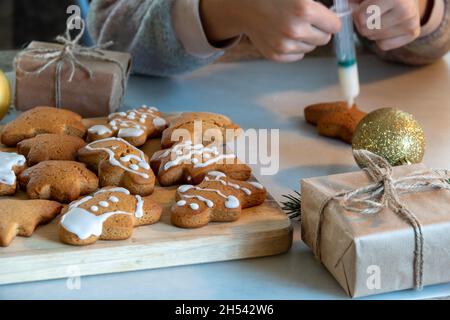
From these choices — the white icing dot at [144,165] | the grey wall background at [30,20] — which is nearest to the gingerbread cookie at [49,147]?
the white icing dot at [144,165]

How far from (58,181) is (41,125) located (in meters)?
0.20

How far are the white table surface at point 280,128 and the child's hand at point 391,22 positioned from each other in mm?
120

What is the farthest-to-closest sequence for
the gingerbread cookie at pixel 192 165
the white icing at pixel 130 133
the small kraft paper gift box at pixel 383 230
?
the white icing at pixel 130 133 < the gingerbread cookie at pixel 192 165 < the small kraft paper gift box at pixel 383 230

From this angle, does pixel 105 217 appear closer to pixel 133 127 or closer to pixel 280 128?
pixel 133 127

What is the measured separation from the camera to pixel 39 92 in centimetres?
111

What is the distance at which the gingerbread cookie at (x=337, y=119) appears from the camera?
1.05m

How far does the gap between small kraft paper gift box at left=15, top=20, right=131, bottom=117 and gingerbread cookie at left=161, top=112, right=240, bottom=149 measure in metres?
0.13

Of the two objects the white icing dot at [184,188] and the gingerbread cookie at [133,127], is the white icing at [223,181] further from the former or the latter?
the gingerbread cookie at [133,127]

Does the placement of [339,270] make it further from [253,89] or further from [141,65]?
[141,65]

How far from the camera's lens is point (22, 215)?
0.76 m

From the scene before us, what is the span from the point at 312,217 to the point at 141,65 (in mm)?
678

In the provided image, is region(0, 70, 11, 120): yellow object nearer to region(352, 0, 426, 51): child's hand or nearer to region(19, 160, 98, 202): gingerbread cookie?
region(19, 160, 98, 202): gingerbread cookie

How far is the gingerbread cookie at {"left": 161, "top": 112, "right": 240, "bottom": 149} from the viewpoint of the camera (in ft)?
3.25

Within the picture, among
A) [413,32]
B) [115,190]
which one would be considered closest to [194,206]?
[115,190]
